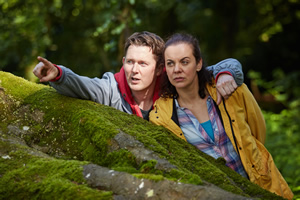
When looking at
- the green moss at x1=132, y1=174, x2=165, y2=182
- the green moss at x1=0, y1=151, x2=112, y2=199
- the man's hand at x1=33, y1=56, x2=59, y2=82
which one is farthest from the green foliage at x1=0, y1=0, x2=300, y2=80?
the green moss at x1=132, y1=174, x2=165, y2=182

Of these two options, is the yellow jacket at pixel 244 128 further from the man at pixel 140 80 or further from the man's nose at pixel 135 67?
the man's nose at pixel 135 67

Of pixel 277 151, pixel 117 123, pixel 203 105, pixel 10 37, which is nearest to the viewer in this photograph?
pixel 117 123

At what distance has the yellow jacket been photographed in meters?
3.36

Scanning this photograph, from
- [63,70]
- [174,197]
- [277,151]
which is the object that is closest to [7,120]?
[63,70]

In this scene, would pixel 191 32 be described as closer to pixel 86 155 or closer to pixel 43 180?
pixel 86 155

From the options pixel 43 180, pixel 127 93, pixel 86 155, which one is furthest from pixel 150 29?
pixel 43 180

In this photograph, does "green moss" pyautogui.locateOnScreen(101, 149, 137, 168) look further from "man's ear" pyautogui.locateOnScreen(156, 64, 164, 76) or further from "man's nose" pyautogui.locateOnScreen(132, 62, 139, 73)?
"man's ear" pyautogui.locateOnScreen(156, 64, 164, 76)

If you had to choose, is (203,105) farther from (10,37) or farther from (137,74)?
(10,37)

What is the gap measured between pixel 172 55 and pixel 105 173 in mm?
1702

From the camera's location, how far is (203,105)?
11.9 ft

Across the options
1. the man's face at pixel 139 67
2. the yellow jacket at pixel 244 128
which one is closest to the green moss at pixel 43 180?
the yellow jacket at pixel 244 128

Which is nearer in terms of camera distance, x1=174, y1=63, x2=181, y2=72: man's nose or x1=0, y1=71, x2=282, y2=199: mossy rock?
x1=0, y1=71, x2=282, y2=199: mossy rock

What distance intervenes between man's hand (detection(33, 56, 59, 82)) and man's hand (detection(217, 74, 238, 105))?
1.48m

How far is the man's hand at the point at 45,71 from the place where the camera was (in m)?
2.95
